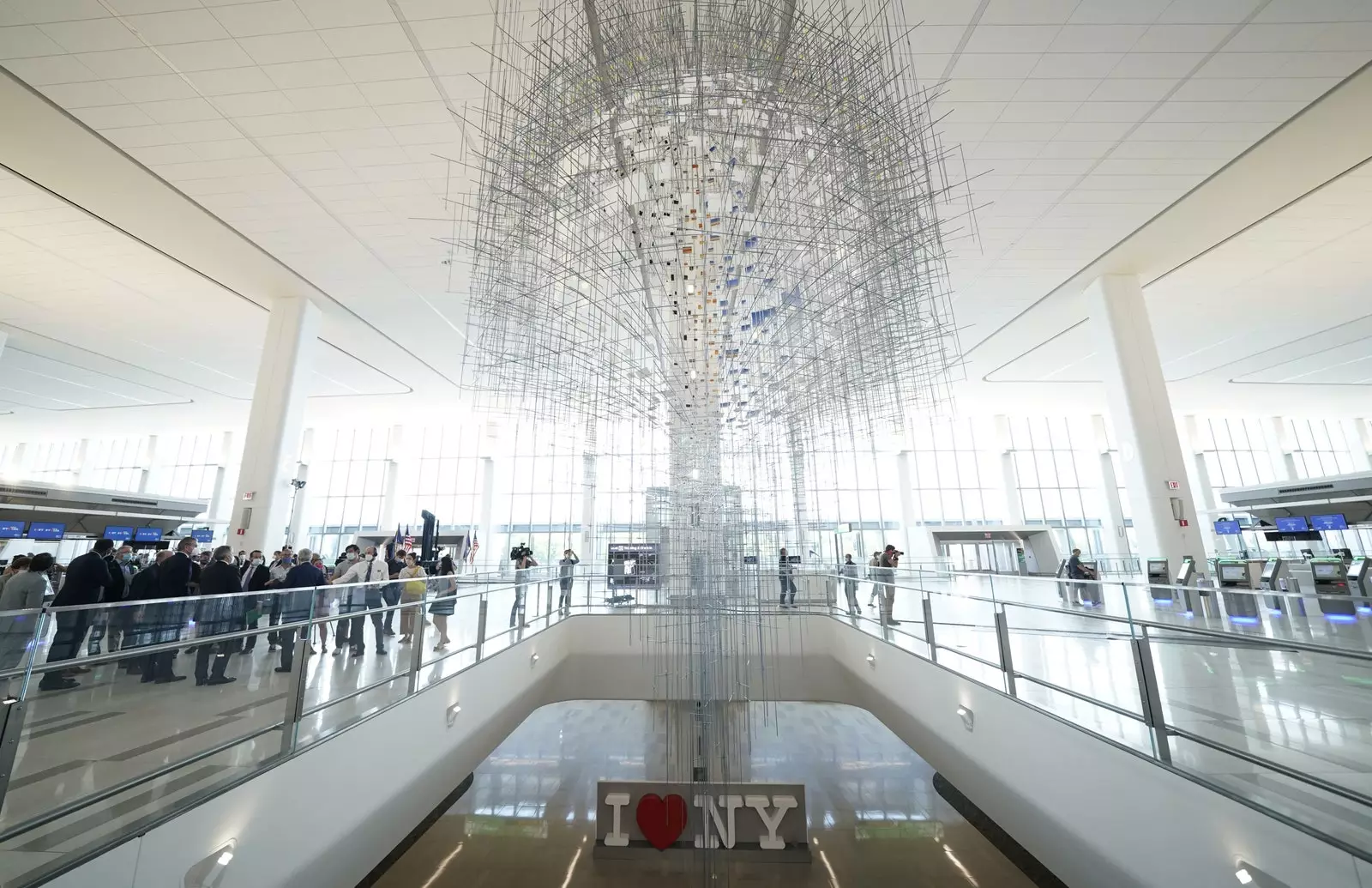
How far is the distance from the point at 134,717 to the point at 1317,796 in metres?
4.74

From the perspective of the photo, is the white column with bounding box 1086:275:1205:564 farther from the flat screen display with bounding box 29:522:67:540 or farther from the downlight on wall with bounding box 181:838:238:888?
the flat screen display with bounding box 29:522:67:540

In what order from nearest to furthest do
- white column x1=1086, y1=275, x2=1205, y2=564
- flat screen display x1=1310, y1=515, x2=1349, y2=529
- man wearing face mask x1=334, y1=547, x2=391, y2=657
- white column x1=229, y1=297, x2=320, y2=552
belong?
man wearing face mask x1=334, y1=547, x2=391, y2=657 < white column x1=1086, y1=275, x2=1205, y2=564 < white column x1=229, y1=297, x2=320, y2=552 < flat screen display x1=1310, y1=515, x2=1349, y2=529

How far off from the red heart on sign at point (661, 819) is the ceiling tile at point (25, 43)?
28.1ft

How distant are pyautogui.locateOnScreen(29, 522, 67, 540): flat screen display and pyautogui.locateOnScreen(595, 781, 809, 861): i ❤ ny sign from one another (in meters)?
18.2

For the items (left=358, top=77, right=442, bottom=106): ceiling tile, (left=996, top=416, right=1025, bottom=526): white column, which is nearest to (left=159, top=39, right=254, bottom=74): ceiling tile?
(left=358, top=77, right=442, bottom=106): ceiling tile

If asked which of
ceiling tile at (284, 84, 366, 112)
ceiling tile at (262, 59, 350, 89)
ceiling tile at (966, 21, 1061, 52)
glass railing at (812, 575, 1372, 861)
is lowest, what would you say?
glass railing at (812, 575, 1372, 861)

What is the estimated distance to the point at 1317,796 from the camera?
7.45 feet

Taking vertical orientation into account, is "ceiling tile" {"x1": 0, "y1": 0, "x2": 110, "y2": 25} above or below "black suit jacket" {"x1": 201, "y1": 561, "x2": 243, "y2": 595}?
above

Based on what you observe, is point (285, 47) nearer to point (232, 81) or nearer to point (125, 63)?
point (232, 81)

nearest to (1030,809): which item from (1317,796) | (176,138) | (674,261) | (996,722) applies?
(996,722)

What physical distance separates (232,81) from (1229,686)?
A: 8.74 metres

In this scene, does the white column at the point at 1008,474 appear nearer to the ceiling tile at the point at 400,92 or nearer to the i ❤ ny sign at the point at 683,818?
the i ❤ ny sign at the point at 683,818

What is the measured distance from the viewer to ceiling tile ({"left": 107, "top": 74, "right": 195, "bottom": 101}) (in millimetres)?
5395

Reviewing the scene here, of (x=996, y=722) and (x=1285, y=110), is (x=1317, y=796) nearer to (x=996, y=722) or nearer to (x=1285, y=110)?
(x=996, y=722)
